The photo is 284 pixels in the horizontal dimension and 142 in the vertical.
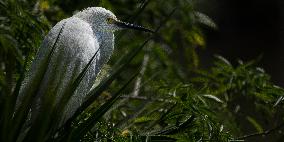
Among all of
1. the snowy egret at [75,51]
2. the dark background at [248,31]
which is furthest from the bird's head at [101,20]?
the dark background at [248,31]

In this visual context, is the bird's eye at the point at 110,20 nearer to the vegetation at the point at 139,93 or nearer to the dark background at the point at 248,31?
the vegetation at the point at 139,93

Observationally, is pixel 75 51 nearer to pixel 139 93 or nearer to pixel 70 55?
pixel 70 55

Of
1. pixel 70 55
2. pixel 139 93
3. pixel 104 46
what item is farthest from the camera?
pixel 139 93

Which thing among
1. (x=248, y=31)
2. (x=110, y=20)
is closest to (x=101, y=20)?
(x=110, y=20)

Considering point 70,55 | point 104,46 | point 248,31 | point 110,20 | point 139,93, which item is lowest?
point 70,55

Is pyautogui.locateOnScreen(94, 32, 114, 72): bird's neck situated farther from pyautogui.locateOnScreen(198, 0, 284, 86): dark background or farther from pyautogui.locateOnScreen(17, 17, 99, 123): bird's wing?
pyautogui.locateOnScreen(198, 0, 284, 86): dark background

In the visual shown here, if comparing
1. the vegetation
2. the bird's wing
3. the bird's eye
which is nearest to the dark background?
the vegetation
